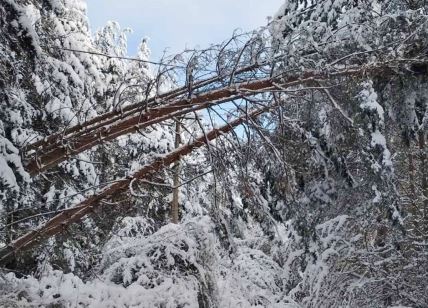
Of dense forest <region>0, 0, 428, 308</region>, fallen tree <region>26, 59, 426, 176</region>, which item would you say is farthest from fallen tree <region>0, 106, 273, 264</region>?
fallen tree <region>26, 59, 426, 176</region>

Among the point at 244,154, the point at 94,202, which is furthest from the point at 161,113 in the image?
the point at 94,202

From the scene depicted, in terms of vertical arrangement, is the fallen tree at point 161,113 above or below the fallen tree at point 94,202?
above

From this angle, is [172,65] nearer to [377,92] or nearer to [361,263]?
[377,92]

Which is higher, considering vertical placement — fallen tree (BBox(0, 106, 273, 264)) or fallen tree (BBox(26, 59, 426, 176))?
fallen tree (BBox(26, 59, 426, 176))

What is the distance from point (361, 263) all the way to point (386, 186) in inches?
93.0

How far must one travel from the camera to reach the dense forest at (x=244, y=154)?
4.32m

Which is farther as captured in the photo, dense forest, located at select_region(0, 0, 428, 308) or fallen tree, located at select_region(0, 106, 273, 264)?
fallen tree, located at select_region(0, 106, 273, 264)

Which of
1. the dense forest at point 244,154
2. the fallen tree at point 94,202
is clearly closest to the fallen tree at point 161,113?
the dense forest at point 244,154

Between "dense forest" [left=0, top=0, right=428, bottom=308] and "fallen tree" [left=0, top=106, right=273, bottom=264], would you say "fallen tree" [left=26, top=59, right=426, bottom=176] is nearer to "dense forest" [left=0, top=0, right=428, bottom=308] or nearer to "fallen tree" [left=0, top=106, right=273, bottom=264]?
"dense forest" [left=0, top=0, right=428, bottom=308]

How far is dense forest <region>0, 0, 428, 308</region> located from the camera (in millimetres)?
4320

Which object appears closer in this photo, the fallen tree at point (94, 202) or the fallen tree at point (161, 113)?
the fallen tree at point (161, 113)

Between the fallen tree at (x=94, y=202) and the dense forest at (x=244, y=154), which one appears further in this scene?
the fallen tree at (x=94, y=202)

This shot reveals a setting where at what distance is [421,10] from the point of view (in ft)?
16.5

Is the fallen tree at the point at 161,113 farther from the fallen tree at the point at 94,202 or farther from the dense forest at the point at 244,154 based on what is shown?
the fallen tree at the point at 94,202
